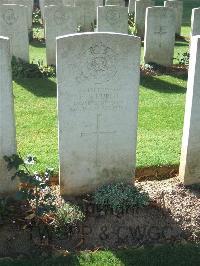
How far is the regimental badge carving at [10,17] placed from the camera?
440 inches

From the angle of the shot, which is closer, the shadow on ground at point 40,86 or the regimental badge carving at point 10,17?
the shadow on ground at point 40,86

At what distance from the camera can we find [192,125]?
5680 mm

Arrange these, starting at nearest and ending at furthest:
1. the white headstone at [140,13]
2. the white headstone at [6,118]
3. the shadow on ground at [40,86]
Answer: the white headstone at [6,118] < the shadow on ground at [40,86] < the white headstone at [140,13]

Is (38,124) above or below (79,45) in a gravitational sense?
below

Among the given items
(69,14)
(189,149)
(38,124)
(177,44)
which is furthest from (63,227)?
(177,44)

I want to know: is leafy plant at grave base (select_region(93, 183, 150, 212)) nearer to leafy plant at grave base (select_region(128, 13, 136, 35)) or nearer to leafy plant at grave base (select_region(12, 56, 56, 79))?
leafy plant at grave base (select_region(12, 56, 56, 79))

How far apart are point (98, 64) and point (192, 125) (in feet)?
Answer: 4.86

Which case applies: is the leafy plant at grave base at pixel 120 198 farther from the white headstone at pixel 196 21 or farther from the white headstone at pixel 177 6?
the white headstone at pixel 177 6

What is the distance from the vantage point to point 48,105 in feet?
30.6

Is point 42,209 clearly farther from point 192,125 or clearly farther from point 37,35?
point 37,35

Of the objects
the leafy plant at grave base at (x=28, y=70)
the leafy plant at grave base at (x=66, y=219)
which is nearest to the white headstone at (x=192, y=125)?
the leafy plant at grave base at (x=66, y=219)

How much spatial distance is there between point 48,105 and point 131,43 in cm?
441

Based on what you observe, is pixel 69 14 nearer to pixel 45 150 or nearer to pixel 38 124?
pixel 38 124

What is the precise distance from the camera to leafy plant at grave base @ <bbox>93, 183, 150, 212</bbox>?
547 centimetres
